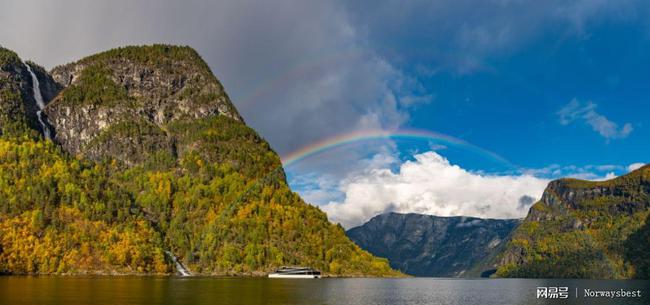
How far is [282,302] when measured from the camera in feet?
439

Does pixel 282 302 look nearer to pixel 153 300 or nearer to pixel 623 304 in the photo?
pixel 153 300

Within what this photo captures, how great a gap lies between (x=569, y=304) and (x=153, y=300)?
316 ft

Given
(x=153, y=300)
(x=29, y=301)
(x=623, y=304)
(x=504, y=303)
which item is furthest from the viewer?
(x=504, y=303)

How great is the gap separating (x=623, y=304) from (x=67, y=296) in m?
128

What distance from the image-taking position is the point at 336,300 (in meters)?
147

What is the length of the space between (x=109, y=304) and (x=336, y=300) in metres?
55.4

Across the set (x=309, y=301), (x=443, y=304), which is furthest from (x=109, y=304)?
(x=443, y=304)

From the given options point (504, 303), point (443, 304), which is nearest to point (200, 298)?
point (443, 304)

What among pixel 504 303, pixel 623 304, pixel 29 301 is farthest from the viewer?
pixel 504 303

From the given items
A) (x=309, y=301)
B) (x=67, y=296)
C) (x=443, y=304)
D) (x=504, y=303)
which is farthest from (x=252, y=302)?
(x=504, y=303)

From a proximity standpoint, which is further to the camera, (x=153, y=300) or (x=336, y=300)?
(x=336, y=300)

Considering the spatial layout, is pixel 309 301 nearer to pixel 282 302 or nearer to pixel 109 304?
pixel 282 302

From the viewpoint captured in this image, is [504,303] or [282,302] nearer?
[282,302]

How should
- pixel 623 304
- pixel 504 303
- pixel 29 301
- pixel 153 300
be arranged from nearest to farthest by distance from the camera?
pixel 29 301
pixel 153 300
pixel 623 304
pixel 504 303
